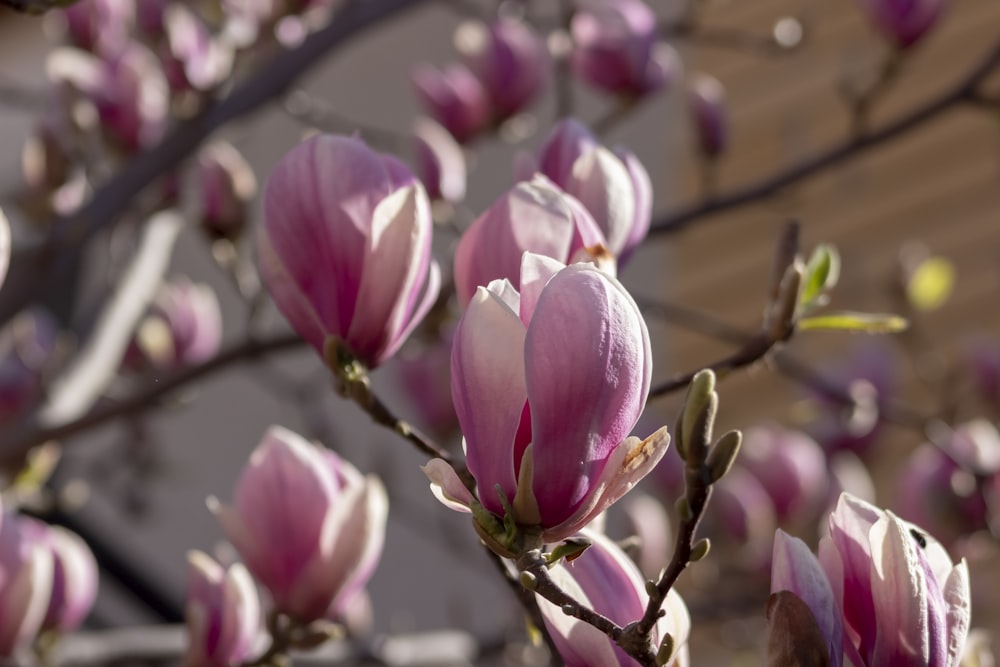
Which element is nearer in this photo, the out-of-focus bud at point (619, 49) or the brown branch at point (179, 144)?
the brown branch at point (179, 144)

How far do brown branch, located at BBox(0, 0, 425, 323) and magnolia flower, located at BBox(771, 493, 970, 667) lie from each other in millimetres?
845

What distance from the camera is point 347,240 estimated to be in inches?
24.6

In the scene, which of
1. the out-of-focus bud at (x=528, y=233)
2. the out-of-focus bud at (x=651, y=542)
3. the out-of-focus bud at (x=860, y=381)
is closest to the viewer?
the out-of-focus bud at (x=528, y=233)

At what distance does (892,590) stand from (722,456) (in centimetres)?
11

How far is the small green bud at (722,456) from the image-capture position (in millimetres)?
460

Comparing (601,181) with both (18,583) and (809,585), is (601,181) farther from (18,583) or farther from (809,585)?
(18,583)

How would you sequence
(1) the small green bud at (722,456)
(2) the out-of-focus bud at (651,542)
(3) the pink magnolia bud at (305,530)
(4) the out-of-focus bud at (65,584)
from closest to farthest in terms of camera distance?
(1) the small green bud at (722,456)
(3) the pink magnolia bud at (305,530)
(4) the out-of-focus bud at (65,584)
(2) the out-of-focus bud at (651,542)

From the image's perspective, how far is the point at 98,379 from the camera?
1306mm

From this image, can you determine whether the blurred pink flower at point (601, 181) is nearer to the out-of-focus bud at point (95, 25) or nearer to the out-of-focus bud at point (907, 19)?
the out-of-focus bud at point (907, 19)

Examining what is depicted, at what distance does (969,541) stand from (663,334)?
6.86 ft

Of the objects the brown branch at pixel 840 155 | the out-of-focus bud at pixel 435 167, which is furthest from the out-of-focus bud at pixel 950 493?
the out-of-focus bud at pixel 435 167

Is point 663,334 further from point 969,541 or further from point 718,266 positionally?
point 969,541

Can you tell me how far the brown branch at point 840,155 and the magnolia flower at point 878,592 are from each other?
0.69 metres

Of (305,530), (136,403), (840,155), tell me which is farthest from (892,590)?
(840,155)
